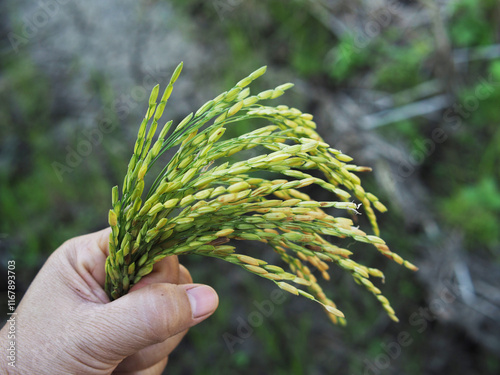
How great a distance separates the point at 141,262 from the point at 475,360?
2.60 metres

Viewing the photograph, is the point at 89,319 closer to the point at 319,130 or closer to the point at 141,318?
the point at 141,318

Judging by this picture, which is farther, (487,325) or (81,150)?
(81,150)

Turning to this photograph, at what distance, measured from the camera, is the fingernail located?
1.27 meters

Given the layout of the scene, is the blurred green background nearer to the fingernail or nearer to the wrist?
the fingernail

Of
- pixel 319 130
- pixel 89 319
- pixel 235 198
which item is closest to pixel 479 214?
pixel 319 130

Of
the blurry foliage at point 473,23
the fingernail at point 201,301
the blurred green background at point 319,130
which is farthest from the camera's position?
the blurry foliage at point 473,23

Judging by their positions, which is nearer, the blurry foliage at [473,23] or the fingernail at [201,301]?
the fingernail at [201,301]

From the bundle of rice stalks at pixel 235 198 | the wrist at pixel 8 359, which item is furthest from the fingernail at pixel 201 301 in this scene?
the wrist at pixel 8 359

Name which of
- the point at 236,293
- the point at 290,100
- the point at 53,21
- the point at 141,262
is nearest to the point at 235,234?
the point at 141,262

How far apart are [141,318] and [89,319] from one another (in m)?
0.15

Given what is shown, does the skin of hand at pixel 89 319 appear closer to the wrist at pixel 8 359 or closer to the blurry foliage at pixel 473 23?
the wrist at pixel 8 359

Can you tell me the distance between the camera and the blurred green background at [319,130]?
2830 mm

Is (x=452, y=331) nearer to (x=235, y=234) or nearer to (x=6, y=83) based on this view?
(x=235, y=234)

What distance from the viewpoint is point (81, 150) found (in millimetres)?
3148
